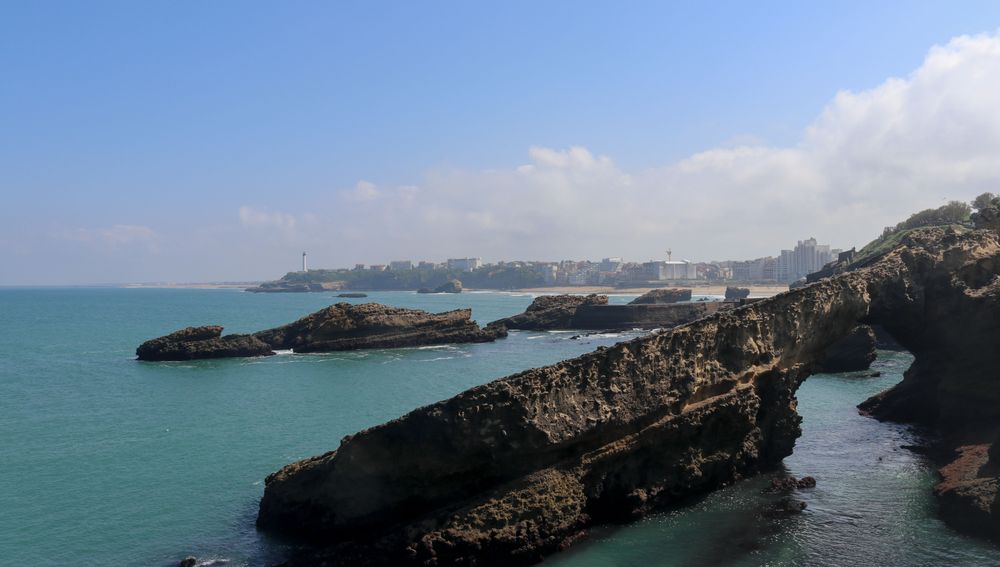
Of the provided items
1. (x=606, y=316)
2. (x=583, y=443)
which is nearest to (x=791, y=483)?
(x=583, y=443)

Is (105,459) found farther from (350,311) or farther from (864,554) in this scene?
(350,311)

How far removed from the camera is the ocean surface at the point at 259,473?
18219 millimetres

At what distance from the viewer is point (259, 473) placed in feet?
85.9

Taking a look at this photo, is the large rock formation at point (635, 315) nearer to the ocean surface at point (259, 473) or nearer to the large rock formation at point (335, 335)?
the large rock formation at point (335, 335)

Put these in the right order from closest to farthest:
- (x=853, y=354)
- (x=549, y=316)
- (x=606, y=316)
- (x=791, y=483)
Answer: (x=791, y=483), (x=853, y=354), (x=606, y=316), (x=549, y=316)

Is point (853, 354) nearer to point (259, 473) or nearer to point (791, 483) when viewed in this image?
point (791, 483)

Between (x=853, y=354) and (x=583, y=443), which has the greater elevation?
(x=583, y=443)

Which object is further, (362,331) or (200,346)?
(362,331)

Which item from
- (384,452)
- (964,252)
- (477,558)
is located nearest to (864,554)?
(477,558)

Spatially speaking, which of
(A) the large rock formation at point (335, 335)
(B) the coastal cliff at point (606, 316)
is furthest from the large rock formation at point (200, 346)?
(B) the coastal cliff at point (606, 316)

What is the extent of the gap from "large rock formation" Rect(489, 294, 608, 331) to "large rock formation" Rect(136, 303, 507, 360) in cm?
1369

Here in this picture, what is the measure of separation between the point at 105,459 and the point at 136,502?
6856 mm

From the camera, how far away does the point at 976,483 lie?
19531 millimetres

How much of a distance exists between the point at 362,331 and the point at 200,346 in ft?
49.8
